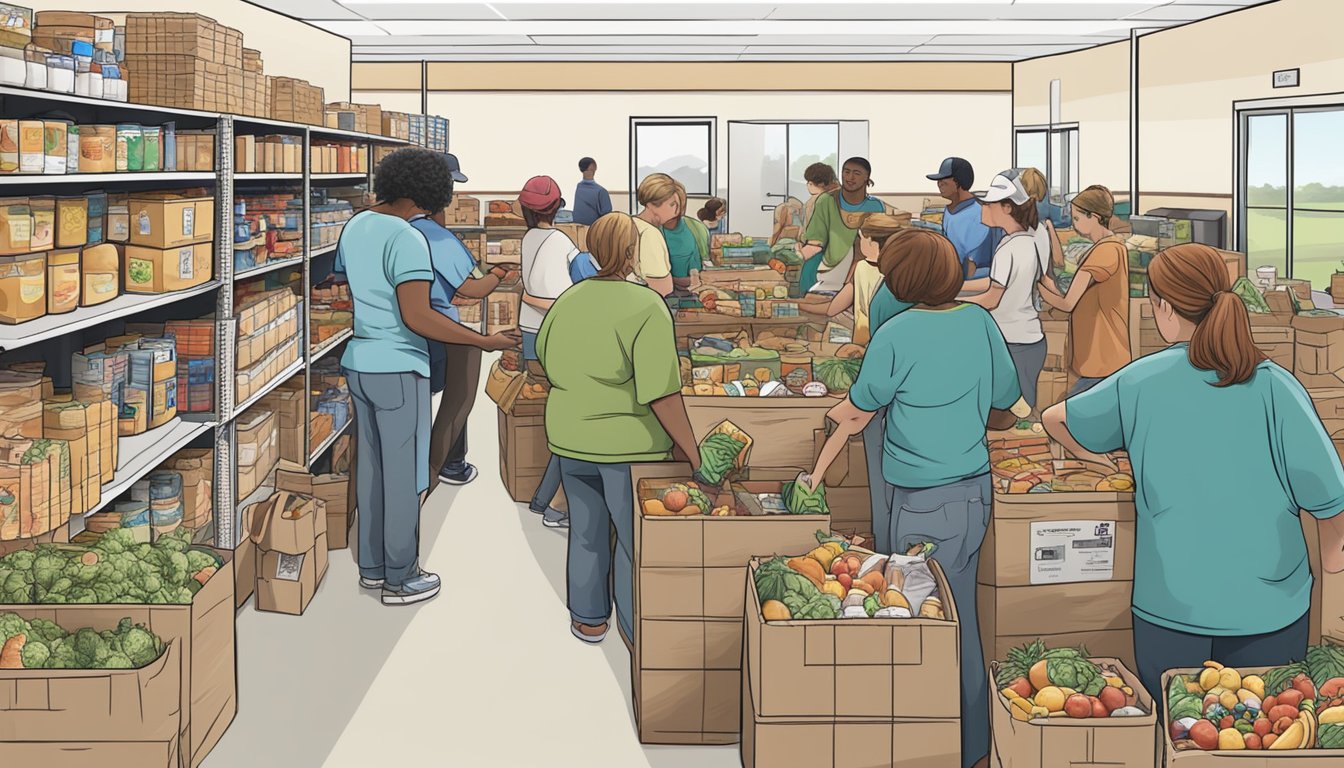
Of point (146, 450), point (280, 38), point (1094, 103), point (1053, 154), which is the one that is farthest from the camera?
point (1053, 154)

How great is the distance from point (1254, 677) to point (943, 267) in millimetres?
1231

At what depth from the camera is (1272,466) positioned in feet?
8.99

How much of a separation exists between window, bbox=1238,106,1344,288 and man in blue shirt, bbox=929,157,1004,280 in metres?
3.96

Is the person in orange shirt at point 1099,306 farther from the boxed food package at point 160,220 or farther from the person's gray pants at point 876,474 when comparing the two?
the boxed food package at point 160,220

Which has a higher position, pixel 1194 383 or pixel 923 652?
pixel 1194 383

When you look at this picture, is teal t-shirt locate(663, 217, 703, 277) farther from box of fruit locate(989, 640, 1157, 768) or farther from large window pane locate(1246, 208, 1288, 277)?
box of fruit locate(989, 640, 1157, 768)

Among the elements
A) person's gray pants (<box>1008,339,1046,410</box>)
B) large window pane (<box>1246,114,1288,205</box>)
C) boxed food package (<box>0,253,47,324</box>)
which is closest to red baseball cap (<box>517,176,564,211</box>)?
person's gray pants (<box>1008,339,1046,410</box>)

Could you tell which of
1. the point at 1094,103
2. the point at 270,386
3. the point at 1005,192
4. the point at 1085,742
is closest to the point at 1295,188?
the point at 1094,103

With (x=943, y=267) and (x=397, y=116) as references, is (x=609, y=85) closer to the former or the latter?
(x=397, y=116)

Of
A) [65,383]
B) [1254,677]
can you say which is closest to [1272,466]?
[1254,677]

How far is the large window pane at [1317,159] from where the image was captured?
9.48 metres

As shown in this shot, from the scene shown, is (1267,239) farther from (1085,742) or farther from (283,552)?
(1085,742)

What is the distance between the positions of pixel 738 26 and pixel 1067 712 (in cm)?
973

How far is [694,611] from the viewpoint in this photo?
3.54 m
